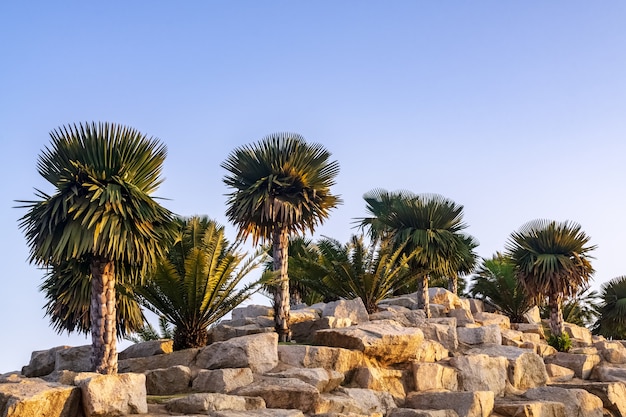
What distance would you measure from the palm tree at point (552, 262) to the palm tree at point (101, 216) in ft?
58.2

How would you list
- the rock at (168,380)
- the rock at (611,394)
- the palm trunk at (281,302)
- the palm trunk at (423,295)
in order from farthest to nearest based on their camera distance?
the palm trunk at (423,295)
the palm trunk at (281,302)
the rock at (611,394)
the rock at (168,380)

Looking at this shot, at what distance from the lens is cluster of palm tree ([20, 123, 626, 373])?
53.3 feet

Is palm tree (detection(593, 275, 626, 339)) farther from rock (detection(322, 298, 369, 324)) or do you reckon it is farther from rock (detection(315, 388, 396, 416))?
rock (detection(315, 388, 396, 416))

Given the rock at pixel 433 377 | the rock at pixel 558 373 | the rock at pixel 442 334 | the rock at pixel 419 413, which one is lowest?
the rock at pixel 419 413

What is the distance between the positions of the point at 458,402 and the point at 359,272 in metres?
8.95

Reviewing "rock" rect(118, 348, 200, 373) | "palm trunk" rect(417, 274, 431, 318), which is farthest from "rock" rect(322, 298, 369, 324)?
"rock" rect(118, 348, 200, 373)

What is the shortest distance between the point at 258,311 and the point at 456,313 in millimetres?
8014

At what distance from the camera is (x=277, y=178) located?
21.8 metres

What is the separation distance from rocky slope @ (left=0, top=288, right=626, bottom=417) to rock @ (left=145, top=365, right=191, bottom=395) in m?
0.02

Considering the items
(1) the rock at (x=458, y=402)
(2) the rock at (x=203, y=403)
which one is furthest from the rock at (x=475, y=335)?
(2) the rock at (x=203, y=403)

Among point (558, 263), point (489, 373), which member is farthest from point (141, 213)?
point (558, 263)

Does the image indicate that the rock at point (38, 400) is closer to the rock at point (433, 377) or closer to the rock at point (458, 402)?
the rock at point (458, 402)

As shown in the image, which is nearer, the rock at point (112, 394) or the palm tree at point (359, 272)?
the rock at point (112, 394)

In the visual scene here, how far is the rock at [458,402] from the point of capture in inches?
652
